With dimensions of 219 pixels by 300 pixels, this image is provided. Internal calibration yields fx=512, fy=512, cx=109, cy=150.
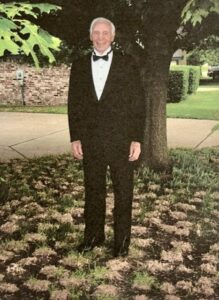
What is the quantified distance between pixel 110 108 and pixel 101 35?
0.57 meters

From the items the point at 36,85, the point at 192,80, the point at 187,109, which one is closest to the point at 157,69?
the point at 187,109

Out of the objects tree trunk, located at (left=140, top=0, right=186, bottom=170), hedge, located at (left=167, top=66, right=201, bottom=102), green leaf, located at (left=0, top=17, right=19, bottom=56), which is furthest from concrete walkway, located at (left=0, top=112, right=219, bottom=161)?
green leaf, located at (left=0, top=17, right=19, bottom=56)

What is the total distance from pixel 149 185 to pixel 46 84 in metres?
12.0

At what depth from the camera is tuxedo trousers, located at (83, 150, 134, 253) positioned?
13.8 feet

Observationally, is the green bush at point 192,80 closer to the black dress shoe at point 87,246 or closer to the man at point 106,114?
the black dress shoe at point 87,246

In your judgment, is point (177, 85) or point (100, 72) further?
point (177, 85)

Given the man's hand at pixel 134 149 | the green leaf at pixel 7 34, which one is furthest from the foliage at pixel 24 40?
the man's hand at pixel 134 149

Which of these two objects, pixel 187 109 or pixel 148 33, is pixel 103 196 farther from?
pixel 187 109

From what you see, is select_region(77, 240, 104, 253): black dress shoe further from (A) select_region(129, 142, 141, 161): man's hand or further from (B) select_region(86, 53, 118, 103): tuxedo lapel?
(B) select_region(86, 53, 118, 103): tuxedo lapel

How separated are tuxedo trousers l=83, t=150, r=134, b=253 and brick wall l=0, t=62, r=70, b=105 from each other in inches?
534

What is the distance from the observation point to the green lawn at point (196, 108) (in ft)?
45.4

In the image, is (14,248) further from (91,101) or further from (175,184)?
(175,184)

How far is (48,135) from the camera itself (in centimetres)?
1102

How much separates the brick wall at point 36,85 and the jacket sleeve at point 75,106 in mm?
13723
